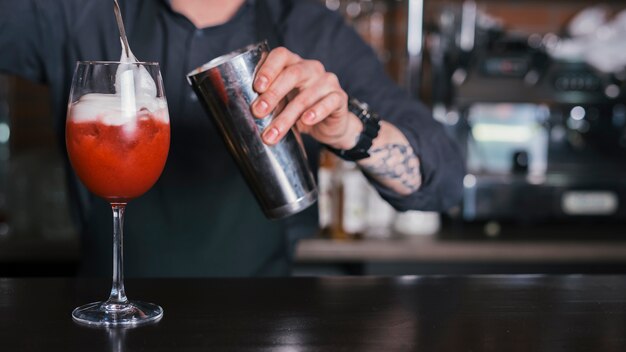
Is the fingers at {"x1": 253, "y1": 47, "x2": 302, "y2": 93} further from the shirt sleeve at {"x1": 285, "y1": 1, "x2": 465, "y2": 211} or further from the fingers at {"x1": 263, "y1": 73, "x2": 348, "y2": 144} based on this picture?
the shirt sleeve at {"x1": 285, "y1": 1, "x2": 465, "y2": 211}

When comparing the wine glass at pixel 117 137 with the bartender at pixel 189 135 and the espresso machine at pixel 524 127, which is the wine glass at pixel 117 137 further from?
the espresso machine at pixel 524 127

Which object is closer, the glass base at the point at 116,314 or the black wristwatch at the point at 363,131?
the glass base at the point at 116,314

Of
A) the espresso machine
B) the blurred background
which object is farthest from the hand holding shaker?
the espresso machine

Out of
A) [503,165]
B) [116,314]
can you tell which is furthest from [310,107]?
[503,165]

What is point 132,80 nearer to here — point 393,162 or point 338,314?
point 338,314

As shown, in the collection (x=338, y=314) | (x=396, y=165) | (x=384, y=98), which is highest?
(x=384, y=98)

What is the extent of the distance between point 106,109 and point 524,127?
6.24 ft

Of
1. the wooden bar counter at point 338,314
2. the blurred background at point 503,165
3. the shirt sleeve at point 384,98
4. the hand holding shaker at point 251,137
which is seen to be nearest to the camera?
the wooden bar counter at point 338,314

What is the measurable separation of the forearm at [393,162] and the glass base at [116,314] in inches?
21.5

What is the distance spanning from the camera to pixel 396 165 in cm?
139

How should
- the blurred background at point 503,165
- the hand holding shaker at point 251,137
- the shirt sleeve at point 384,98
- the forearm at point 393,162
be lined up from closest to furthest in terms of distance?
1. the hand holding shaker at point 251,137
2. the forearm at point 393,162
3. the shirt sleeve at point 384,98
4. the blurred background at point 503,165

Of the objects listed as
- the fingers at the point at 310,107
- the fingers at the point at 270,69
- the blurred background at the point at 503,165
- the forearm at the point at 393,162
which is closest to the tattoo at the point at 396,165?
the forearm at the point at 393,162

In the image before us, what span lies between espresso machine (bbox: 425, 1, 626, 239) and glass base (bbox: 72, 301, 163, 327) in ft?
5.77

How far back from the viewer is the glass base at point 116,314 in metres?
0.83
